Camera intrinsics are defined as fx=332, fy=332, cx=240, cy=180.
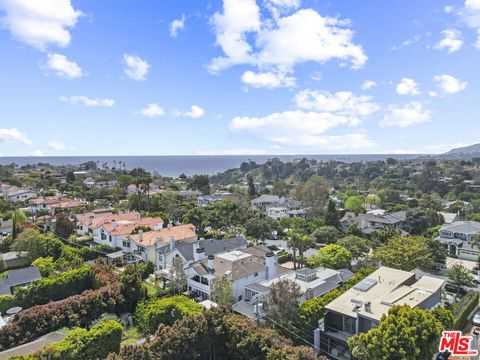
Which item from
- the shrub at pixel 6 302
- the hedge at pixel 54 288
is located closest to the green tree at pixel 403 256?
the hedge at pixel 54 288

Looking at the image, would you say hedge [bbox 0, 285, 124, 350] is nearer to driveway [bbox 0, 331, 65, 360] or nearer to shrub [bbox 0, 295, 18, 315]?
driveway [bbox 0, 331, 65, 360]

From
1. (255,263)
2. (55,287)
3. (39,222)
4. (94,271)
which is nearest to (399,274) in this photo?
(255,263)

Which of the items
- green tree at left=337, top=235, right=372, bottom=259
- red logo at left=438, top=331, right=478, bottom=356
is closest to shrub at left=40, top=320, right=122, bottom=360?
red logo at left=438, top=331, right=478, bottom=356

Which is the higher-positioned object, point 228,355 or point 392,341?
point 392,341

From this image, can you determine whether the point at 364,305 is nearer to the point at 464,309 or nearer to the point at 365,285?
the point at 365,285

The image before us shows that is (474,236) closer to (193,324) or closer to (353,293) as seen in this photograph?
(353,293)

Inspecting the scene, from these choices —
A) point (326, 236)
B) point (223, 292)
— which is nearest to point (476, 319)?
point (223, 292)

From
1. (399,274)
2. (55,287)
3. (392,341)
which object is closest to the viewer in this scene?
(392,341)
